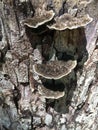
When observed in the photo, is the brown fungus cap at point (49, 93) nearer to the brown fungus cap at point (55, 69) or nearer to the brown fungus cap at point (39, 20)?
the brown fungus cap at point (55, 69)

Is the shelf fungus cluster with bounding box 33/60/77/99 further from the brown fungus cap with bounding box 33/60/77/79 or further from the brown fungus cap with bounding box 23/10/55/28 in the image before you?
the brown fungus cap with bounding box 23/10/55/28

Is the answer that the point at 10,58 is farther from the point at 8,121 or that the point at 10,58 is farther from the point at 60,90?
the point at 8,121

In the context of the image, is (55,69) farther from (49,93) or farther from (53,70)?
(49,93)

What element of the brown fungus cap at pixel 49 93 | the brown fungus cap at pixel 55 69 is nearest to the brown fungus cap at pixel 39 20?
the brown fungus cap at pixel 55 69

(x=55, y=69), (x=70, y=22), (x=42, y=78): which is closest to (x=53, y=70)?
(x=55, y=69)

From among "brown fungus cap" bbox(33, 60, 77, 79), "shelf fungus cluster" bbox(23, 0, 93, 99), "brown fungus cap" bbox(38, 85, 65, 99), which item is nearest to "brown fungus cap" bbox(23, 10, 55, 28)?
"shelf fungus cluster" bbox(23, 0, 93, 99)

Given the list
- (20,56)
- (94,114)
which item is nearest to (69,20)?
(20,56)
